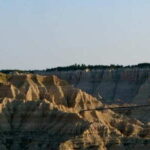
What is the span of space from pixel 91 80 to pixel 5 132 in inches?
3202

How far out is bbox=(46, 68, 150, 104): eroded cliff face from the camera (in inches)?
5472

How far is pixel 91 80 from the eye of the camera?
15600 centimetres

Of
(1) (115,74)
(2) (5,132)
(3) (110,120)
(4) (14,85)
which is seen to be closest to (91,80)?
(1) (115,74)

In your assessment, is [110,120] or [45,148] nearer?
[45,148]

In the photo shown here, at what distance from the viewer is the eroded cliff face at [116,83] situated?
456ft

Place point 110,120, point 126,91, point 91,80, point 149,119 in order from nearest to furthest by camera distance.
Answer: point 110,120
point 149,119
point 126,91
point 91,80

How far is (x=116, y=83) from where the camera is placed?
149250 mm

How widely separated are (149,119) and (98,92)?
3920 centimetres

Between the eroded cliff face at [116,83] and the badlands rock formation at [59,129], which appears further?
the eroded cliff face at [116,83]

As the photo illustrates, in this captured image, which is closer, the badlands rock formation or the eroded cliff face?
the badlands rock formation

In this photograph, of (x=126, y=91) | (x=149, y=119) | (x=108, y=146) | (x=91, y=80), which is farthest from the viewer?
(x=91, y=80)

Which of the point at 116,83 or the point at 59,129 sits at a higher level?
the point at 116,83

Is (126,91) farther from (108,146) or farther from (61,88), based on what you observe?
(108,146)

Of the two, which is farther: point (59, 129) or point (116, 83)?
point (116, 83)
